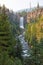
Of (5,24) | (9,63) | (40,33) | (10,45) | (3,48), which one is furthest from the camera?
(40,33)

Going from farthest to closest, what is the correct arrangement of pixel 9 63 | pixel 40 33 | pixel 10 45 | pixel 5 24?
pixel 40 33, pixel 5 24, pixel 10 45, pixel 9 63

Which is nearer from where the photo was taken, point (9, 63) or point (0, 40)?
point (9, 63)

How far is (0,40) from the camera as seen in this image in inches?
449

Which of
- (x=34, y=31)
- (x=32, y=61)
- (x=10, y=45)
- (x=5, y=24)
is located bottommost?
(x=34, y=31)

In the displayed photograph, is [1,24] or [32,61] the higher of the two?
[1,24]

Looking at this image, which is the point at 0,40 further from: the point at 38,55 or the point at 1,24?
the point at 38,55

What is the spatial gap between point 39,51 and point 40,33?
10598 mm

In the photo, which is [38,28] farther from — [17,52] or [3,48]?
[3,48]

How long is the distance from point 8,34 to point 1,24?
66cm

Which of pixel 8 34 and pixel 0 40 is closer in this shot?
pixel 0 40

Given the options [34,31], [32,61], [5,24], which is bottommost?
[34,31]

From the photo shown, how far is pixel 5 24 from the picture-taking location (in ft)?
41.2

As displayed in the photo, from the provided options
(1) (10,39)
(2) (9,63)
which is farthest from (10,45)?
(2) (9,63)

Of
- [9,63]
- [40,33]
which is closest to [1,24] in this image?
[9,63]
